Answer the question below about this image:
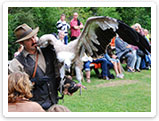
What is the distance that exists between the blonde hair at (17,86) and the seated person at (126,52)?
29.9 ft

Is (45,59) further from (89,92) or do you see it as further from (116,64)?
(116,64)

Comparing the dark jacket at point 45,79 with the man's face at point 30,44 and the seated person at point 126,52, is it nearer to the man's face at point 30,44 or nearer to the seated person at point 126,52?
the man's face at point 30,44

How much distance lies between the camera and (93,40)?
5.09 meters

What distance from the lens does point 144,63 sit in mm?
12680

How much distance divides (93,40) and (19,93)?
217 cm

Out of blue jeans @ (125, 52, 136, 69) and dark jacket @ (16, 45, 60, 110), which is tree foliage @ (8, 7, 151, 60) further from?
dark jacket @ (16, 45, 60, 110)

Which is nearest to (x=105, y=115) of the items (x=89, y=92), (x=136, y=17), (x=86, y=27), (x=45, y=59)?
(x=45, y=59)

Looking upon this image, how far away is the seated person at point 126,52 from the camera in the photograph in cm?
1205

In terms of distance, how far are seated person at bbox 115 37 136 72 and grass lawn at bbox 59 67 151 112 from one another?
51.9 inches

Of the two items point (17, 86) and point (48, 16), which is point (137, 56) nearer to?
point (48, 16)

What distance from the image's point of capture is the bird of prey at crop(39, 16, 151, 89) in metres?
4.66

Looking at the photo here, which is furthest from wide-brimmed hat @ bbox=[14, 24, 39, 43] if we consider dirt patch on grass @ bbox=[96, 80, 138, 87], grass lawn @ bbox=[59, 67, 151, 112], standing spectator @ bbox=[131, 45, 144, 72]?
standing spectator @ bbox=[131, 45, 144, 72]

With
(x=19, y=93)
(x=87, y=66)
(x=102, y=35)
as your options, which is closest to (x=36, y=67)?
(x=19, y=93)
